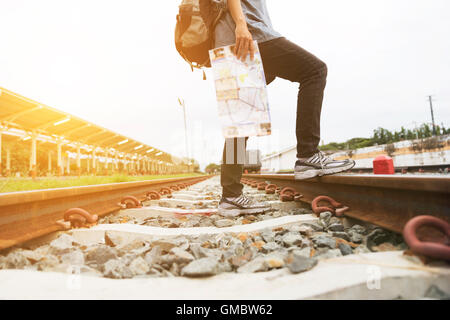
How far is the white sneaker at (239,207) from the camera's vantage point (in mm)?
2309

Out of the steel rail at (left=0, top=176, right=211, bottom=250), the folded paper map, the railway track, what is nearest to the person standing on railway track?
the railway track

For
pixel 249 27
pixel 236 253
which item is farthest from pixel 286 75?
pixel 236 253

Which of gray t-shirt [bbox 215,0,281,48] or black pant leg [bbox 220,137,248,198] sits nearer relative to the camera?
gray t-shirt [bbox 215,0,281,48]

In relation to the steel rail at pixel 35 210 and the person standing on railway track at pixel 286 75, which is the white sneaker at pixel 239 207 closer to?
the person standing on railway track at pixel 286 75

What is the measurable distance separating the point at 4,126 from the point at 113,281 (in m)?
16.2

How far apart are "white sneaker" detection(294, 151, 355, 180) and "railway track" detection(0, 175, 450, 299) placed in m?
0.09

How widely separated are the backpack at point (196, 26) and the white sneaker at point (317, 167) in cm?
125

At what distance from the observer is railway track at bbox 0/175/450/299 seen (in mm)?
799

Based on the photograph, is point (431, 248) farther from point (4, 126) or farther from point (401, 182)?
point (4, 126)

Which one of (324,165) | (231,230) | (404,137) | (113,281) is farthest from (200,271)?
(404,137)

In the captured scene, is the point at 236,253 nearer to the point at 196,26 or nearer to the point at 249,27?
the point at 249,27

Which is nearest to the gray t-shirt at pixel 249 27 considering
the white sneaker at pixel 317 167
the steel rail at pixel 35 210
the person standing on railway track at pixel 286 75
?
the person standing on railway track at pixel 286 75

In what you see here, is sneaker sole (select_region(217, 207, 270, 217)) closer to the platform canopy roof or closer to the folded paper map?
the folded paper map
